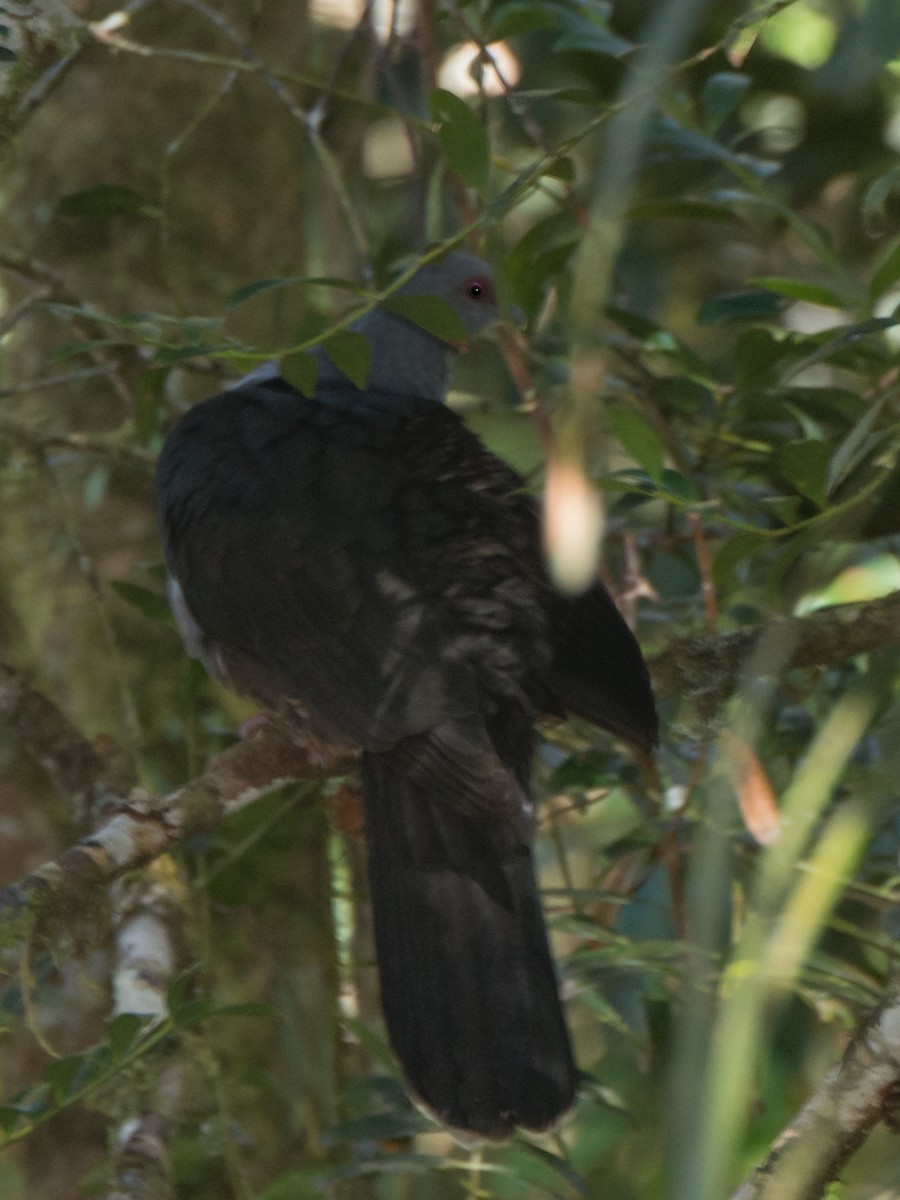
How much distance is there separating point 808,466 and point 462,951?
0.97m

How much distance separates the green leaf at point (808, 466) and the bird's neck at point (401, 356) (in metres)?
1.54

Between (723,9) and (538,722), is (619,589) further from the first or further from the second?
(723,9)

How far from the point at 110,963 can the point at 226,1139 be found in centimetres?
45

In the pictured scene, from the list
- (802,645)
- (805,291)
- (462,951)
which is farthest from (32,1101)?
(805,291)

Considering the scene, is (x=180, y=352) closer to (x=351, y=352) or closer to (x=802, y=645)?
(x=351, y=352)

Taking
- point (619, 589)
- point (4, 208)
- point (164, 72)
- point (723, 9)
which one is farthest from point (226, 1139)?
point (723, 9)

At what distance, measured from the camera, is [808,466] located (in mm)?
1925

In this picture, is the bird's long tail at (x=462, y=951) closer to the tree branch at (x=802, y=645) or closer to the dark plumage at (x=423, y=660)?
the dark plumage at (x=423, y=660)

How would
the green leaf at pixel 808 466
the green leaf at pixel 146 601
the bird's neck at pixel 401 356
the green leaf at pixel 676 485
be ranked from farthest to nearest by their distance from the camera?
1. the bird's neck at pixel 401 356
2. the green leaf at pixel 146 601
3. the green leaf at pixel 676 485
4. the green leaf at pixel 808 466

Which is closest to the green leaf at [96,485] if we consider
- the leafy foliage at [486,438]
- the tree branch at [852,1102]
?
the leafy foliage at [486,438]

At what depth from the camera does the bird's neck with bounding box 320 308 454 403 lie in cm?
340

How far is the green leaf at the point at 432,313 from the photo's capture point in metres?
1.94

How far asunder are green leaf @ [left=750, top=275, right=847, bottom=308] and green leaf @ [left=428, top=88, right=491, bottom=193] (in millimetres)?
483

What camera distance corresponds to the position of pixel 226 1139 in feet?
7.40
